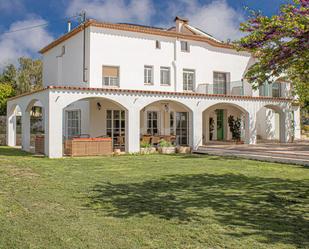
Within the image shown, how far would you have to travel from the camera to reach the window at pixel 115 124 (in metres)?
23.1

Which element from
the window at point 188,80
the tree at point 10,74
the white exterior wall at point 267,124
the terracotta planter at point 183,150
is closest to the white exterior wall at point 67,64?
the terracotta planter at point 183,150

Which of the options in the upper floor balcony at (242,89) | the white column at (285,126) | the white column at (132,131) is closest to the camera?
the white column at (132,131)

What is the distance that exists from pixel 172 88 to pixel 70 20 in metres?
9.08

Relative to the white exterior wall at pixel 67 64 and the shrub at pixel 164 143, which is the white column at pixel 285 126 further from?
the white exterior wall at pixel 67 64

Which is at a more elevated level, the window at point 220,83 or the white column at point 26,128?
the window at point 220,83

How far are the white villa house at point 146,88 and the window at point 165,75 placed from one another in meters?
0.07

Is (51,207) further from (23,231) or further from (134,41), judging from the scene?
(134,41)

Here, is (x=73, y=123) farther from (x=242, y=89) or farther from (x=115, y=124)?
(x=242, y=89)

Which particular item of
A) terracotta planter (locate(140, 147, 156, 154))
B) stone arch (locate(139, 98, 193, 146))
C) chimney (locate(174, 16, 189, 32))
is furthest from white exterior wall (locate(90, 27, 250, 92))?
terracotta planter (locate(140, 147, 156, 154))

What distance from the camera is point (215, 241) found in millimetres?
5273

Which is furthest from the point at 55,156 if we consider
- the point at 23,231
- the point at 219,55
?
the point at 219,55

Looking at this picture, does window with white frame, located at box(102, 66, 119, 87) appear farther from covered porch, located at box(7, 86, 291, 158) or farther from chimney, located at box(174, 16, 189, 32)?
chimney, located at box(174, 16, 189, 32)

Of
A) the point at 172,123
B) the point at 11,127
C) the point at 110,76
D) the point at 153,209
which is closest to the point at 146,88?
the point at 110,76

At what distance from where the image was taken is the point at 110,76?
22.8 meters
